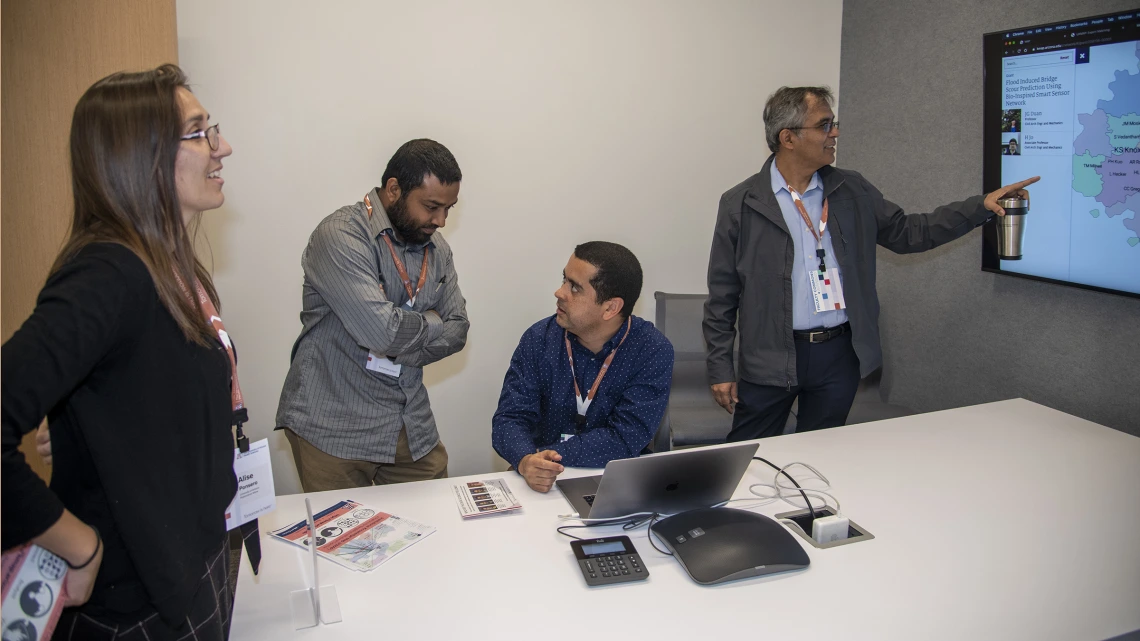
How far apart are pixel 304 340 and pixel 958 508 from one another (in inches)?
73.9

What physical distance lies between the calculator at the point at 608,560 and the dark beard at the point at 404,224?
109 centimetres

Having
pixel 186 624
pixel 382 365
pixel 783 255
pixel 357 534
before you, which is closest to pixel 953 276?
pixel 783 255

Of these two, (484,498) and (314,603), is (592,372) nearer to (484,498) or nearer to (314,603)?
(484,498)

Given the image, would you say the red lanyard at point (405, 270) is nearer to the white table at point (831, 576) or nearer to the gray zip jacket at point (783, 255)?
the white table at point (831, 576)

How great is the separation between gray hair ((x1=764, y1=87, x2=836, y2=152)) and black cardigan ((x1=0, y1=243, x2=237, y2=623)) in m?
2.15

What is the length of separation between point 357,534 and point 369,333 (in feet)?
2.09

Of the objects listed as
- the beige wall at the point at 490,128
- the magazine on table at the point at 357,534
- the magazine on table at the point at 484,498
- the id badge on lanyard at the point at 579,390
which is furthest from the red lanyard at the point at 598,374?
the beige wall at the point at 490,128

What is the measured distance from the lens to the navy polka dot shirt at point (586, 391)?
2137 millimetres

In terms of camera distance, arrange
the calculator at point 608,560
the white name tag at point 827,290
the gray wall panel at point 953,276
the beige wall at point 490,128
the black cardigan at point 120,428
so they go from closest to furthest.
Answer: the black cardigan at point 120,428 < the calculator at point 608,560 < the white name tag at point 827,290 < the gray wall panel at point 953,276 < the beige wall at point 490,128

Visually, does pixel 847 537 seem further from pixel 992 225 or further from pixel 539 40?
pixel 539 40

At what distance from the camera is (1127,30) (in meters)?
2.44

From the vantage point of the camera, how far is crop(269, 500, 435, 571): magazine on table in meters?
1.62

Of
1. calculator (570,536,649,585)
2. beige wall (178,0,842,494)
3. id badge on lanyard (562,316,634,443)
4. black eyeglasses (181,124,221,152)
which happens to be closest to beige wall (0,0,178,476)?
beige wall (178,0,842,494)

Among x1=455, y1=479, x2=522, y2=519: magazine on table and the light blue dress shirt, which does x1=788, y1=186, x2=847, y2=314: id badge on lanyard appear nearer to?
the light blue dress shirt
